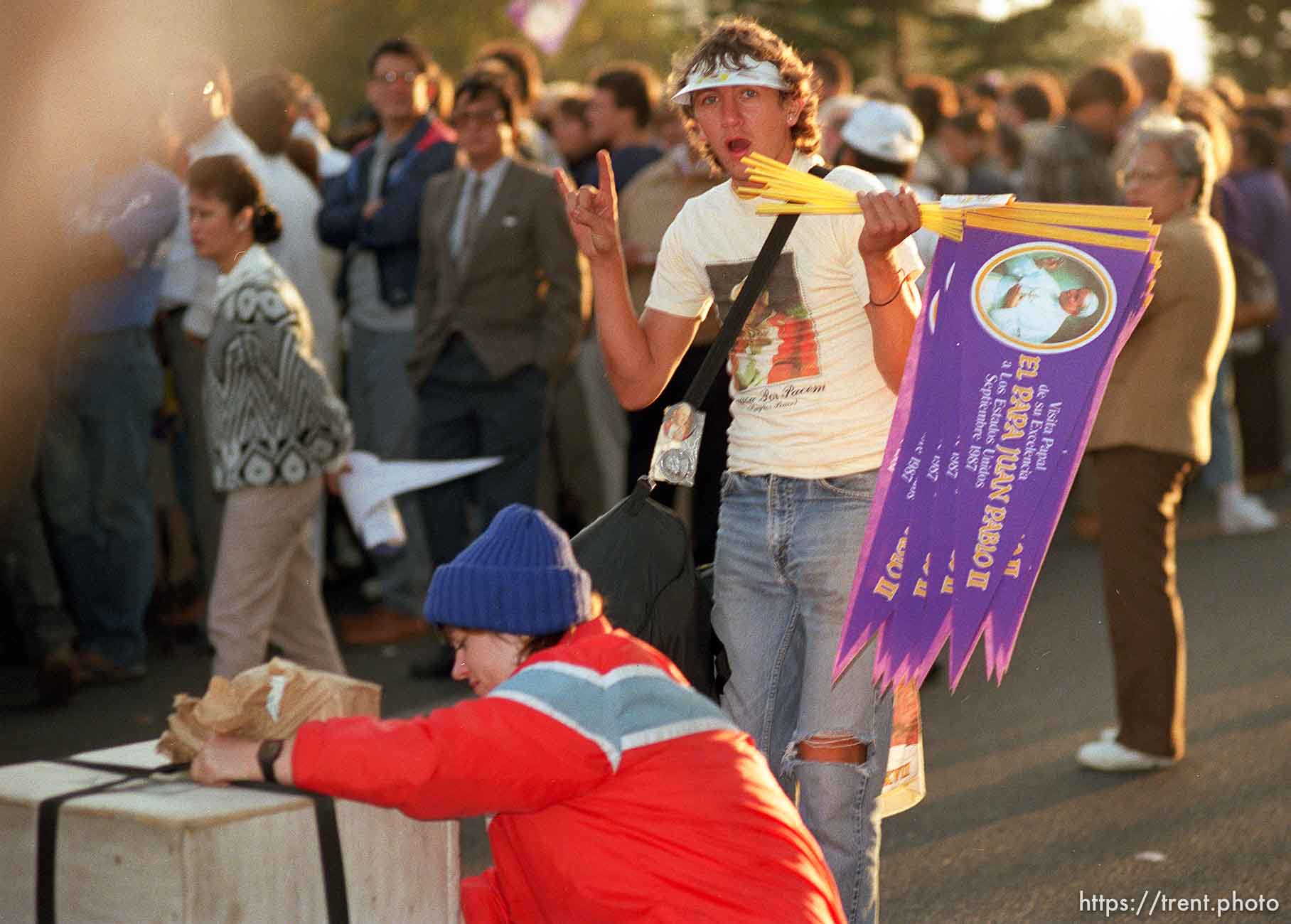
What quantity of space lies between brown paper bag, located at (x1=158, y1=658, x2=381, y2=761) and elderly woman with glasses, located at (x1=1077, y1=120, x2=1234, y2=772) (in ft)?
10.1

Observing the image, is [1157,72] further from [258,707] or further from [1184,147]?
[258,707]

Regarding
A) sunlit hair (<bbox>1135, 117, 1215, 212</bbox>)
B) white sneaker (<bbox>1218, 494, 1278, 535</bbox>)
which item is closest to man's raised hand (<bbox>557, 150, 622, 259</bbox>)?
sunlit hair (<bbox>1135, 117, 1215, 212</bbox>)

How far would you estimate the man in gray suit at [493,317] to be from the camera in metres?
7.75

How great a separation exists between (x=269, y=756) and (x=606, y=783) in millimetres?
539

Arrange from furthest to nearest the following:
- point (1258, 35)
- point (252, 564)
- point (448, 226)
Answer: point (1258, 35), point (448, 226), point (252, 564)

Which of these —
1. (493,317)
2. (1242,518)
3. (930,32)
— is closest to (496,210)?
(493,317)

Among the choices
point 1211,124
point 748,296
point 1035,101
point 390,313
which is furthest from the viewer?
point 1035,101

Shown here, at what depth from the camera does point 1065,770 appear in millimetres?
6184

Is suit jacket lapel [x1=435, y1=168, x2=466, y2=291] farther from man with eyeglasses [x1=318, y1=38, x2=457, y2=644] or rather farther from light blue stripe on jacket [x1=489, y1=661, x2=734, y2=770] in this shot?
light blue stripe on jacket [x1=489, y1=661, x2=734, y2=770]

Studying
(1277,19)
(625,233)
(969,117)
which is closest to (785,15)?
(1277,19)

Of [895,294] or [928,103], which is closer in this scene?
[895,294]

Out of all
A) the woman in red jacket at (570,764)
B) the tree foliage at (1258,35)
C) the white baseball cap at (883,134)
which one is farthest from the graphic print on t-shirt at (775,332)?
the tree foliage at (1258,35)

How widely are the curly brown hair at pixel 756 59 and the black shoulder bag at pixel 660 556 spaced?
16 cm

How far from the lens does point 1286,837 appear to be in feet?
17.6
